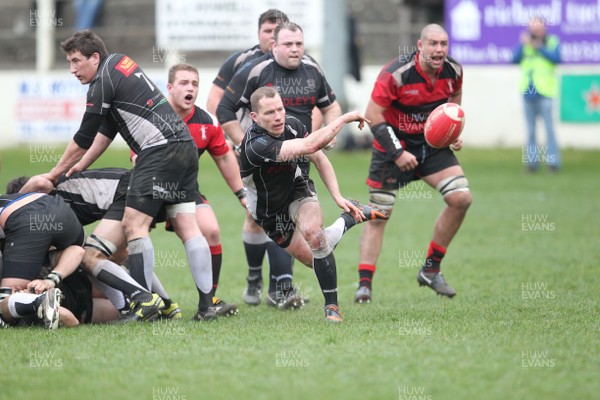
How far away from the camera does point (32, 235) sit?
6.68 meters

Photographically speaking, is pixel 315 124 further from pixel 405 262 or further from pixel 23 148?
pixel 23 148

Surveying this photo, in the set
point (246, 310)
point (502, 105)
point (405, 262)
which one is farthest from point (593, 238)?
point (502, 105)

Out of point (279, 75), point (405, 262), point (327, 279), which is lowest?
point (405, 262)

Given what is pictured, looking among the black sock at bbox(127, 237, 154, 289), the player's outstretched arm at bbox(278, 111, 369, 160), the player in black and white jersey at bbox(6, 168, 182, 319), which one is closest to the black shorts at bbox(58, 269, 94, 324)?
the player in black and white jersey at bbox(6, 168, 182, 319)

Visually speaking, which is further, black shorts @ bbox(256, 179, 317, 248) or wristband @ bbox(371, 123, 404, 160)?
wristband @ bbox(371, 123, 404, 160)

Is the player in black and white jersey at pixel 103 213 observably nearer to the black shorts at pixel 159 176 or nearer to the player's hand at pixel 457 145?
the black shorts at pixel 159 176

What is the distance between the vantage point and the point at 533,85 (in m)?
17.4

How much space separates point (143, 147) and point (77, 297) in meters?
1.25

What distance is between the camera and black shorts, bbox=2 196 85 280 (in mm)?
6688

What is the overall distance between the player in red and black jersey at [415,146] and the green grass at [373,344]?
444 mm

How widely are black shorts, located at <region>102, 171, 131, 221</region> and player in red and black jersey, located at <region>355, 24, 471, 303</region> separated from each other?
7.30 feet

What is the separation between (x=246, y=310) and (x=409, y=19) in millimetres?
19293

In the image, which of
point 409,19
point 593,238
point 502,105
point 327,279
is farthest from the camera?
point 409,19

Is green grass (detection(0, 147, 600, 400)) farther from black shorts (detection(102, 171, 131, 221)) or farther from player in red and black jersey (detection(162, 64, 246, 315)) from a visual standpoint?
black shorts (detection(102, 171, 131, 221))
